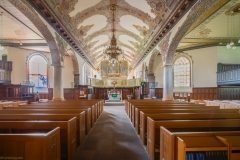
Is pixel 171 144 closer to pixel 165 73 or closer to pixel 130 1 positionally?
pixel 165 73

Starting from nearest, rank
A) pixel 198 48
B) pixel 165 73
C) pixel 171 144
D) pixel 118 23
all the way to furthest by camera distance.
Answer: pixel 171 144, pixel 165 73, pixel 118 23, pixel 198 48

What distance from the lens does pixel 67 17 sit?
881cm

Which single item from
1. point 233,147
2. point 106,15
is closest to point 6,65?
point 106,15

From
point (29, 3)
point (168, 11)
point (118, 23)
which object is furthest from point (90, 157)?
point (118, 23)

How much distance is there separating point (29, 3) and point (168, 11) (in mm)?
6048

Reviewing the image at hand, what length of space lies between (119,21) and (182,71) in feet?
26.8

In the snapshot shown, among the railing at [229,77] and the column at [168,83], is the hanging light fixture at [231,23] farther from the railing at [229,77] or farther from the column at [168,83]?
the column at [168,83]

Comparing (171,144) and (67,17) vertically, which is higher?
(67,17)

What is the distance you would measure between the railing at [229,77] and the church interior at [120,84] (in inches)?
3.2

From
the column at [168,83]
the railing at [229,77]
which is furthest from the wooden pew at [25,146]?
the railing at [229,77]

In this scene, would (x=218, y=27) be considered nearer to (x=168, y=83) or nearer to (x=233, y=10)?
(x=233, y=10)

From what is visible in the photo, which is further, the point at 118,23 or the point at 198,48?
the point at 198,48

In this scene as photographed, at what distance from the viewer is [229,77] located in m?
11.9

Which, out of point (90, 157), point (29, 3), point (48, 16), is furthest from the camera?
point (48, 16)
